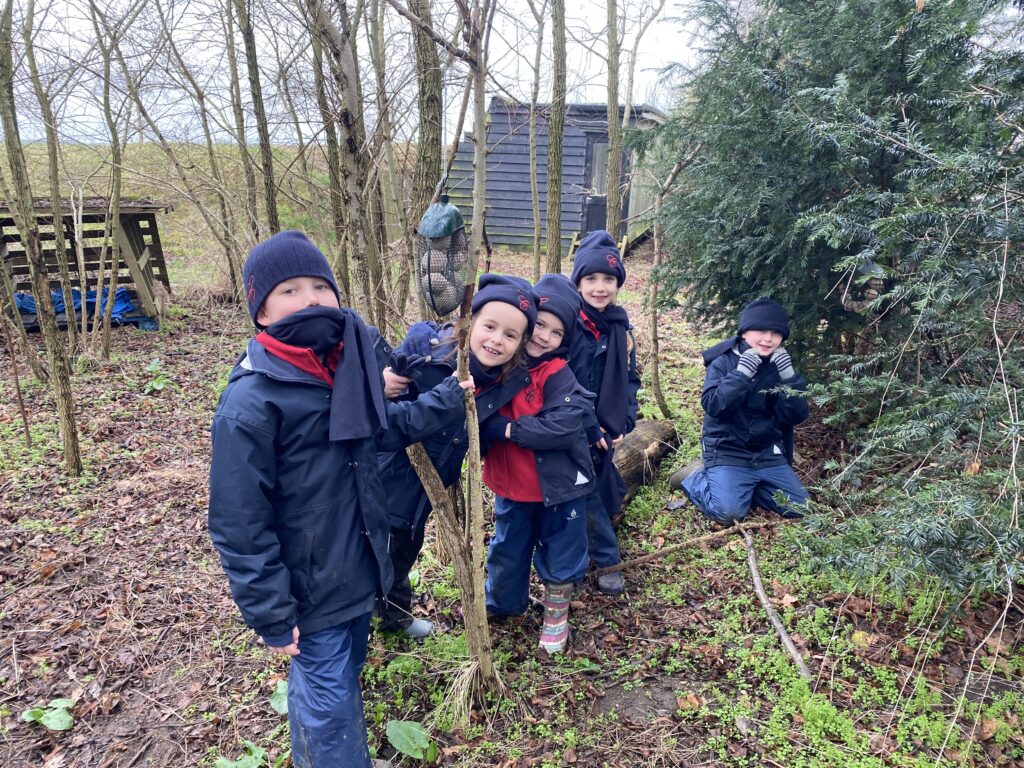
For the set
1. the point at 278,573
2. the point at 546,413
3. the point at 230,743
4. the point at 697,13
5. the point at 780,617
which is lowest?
the point at 230,743

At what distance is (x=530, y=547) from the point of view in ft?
10.3

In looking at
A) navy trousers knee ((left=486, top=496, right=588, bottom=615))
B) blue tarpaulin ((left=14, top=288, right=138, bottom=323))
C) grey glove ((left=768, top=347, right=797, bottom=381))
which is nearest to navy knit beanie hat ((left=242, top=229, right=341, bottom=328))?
navy trousers knee ((left=486, top=496, right=588, bottom=615))

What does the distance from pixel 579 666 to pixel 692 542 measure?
1.15 m

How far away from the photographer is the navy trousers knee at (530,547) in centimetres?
300

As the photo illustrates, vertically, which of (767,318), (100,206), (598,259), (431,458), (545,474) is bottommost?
(545,474)

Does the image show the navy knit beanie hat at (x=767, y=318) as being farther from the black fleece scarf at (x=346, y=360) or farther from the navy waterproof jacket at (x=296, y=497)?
the black fleece scarf at (x=346, y=360)

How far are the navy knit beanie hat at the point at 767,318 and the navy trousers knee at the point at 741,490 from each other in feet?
3.04

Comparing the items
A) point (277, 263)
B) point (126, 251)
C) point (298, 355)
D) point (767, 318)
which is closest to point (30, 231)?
point (277, 263)

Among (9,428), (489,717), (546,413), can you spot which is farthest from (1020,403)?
(9,428)

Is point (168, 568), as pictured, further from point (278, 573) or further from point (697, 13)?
point (697, 13)

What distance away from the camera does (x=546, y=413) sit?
2.83 metres

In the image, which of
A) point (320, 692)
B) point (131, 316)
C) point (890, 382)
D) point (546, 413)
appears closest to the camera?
point (320, 692)

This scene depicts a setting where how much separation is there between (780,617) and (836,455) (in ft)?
6.11

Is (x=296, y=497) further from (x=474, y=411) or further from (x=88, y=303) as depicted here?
(x=88, y=303)
